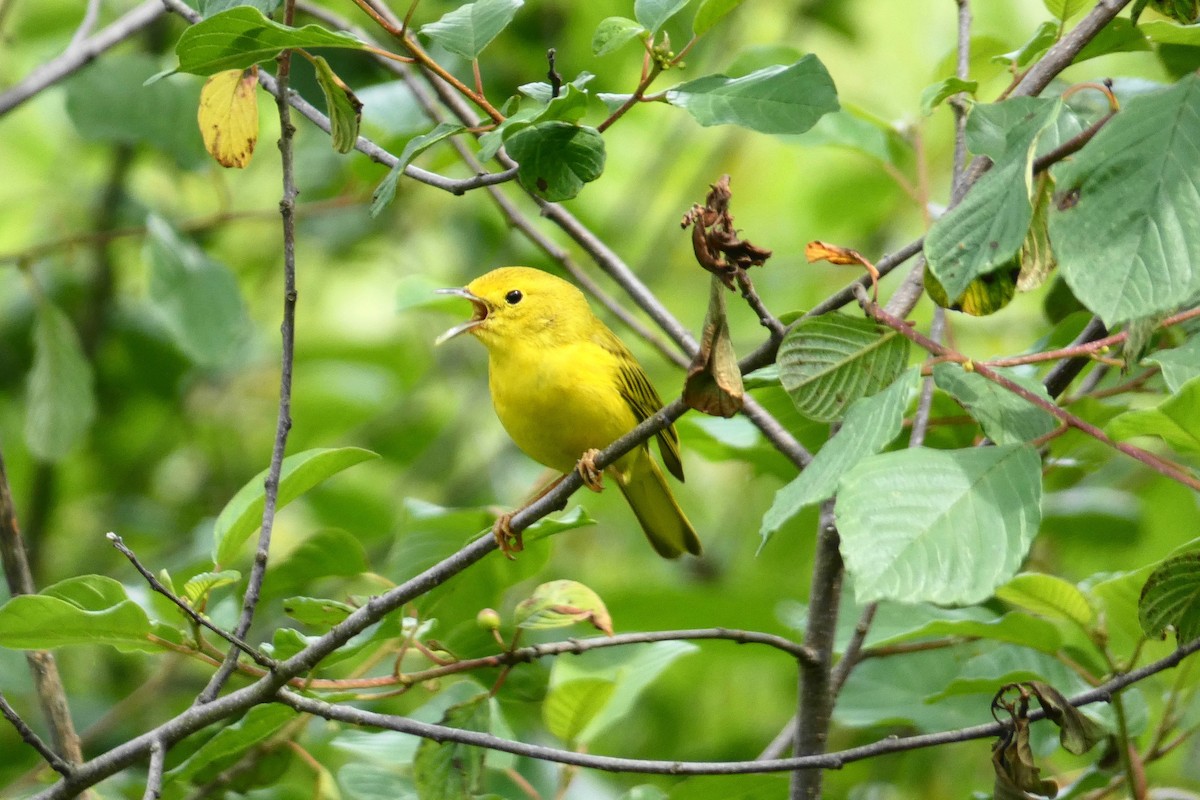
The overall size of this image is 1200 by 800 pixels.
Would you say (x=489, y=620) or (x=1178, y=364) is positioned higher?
(x=1178, y=364)

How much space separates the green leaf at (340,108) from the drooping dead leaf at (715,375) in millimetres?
660

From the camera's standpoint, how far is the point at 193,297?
3873mm

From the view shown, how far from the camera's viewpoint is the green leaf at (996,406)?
1632mm

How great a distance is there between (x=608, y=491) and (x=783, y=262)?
164cm

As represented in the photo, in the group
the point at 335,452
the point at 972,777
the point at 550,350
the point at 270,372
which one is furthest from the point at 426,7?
the point at 972,777

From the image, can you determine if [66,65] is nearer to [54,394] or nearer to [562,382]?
[54,394]

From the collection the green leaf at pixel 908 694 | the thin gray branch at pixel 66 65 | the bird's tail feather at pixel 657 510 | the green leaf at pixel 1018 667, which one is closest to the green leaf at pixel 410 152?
the green leaf at pixel 1018 667

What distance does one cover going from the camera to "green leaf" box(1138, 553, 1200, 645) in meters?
1.79

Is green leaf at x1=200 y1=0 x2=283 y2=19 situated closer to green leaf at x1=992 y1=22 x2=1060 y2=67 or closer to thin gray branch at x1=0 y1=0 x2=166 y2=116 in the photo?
green leaf at x1=992 y1=22 x2=1060 y2=67

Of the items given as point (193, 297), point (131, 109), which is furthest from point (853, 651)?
point (131, 109)

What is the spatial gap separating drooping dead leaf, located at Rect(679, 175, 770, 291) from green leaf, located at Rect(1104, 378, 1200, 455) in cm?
51

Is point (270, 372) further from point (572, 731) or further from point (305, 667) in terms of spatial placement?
point (305, 667)

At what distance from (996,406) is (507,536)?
1.00m

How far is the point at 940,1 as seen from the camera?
6477 millimetres
